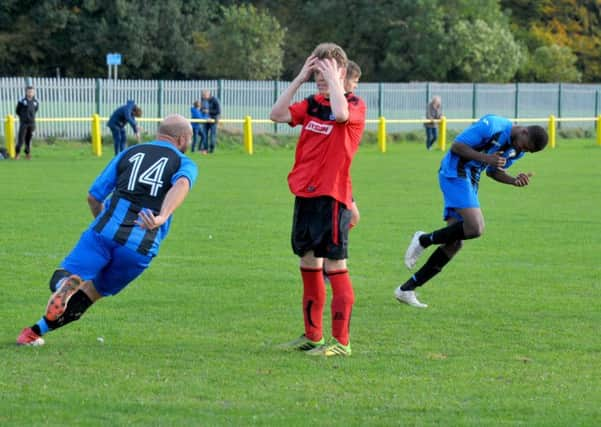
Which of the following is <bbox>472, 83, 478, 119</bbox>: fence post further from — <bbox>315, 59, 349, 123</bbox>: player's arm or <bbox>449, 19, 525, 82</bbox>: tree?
<bbox>315, 59, 349, 123</bbox>: player's arm

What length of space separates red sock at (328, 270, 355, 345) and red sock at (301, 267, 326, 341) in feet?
0.42

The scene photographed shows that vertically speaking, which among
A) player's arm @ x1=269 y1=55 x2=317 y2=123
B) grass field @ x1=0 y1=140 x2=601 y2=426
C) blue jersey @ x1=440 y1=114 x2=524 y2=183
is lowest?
grass field @ x1=0 y1=140 x2=601 y2=426

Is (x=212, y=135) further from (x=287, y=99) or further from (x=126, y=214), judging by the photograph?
(x=126, y=214)

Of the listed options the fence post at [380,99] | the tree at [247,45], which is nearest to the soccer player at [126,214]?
the fence post at [380,99]

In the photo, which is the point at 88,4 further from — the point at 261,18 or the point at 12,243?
the point at 12,243

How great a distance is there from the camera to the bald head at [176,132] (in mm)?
7254

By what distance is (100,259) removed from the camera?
7051 mm

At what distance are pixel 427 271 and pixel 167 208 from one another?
3.31 meters

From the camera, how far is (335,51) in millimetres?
7203

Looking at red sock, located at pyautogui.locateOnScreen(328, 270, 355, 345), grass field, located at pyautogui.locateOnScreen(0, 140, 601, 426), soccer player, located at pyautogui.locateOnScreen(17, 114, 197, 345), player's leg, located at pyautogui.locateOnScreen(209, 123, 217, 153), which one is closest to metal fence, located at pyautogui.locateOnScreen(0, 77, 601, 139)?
player's leg, located at pyautogui.locateOnScreen(209, 123, 217, 153)

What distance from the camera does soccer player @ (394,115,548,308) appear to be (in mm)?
9273

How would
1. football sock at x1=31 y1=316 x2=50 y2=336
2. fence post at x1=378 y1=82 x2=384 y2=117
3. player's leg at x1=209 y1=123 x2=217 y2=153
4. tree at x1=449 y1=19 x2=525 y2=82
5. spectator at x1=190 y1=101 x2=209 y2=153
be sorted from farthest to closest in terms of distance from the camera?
tree at x1=449 y1=19 x2=525 y2=82, fence post at x1=378 y1=82 x2=384 y2=117, spectator at x1=190 y1=101 x2=209 y2=153, player's leg at x1=209 y1=123 x2=217 y2=153, football sock at x1=31 y1=316 x2=50 y2=336

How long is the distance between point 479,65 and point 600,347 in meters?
50.0

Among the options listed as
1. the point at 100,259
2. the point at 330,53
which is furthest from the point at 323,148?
the point at 100,259
